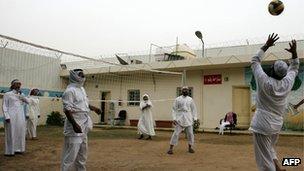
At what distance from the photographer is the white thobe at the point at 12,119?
29.8 feet

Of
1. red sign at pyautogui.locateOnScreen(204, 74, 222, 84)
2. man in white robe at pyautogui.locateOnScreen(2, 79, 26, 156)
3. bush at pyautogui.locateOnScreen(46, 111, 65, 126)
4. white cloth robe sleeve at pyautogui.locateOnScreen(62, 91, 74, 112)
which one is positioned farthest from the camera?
bush at pyautogui.locateOnScreen(46, 111, 65, 126)

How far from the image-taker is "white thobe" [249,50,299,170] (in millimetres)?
4320

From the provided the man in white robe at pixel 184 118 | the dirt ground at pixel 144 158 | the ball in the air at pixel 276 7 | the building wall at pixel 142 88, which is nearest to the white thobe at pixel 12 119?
the dirt ground at pixel 144 158

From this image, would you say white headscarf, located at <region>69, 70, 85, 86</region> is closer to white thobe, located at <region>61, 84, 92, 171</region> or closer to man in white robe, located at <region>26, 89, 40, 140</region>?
white thobe, located at <region>61, 84, 92, 171</region>

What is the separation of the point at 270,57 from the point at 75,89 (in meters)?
12.6

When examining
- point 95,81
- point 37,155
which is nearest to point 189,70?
point 95,81

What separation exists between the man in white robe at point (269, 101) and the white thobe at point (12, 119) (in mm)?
6424

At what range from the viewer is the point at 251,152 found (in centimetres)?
993

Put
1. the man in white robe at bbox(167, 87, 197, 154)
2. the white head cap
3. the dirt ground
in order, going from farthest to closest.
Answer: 1. the man in white robe at bbox(167, 87, 197, 154)
2. the dirt ground
3. the white head cap

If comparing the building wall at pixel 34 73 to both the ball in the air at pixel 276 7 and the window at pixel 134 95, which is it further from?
the ball in the air at pixel 276 7

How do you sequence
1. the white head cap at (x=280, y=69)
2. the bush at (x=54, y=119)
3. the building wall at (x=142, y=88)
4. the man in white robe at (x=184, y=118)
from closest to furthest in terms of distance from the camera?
the white head cap at (x=280, y=69), the man in white robe at (x=184, y=118), the building wall at (x=142, y=88), the bush at (x=54, y=119)

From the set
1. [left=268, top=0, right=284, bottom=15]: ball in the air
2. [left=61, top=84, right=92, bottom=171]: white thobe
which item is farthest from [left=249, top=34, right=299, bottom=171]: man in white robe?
[left=61, top=84, right=92, bottom=171]: white thobe

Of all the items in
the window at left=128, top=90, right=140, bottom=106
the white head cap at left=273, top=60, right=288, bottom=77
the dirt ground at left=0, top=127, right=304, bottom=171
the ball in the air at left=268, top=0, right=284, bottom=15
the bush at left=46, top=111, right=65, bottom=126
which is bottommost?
the dirt ground at left=0, top=127, right=304, bottom=171

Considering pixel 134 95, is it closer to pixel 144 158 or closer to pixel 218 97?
pixel 218 97
